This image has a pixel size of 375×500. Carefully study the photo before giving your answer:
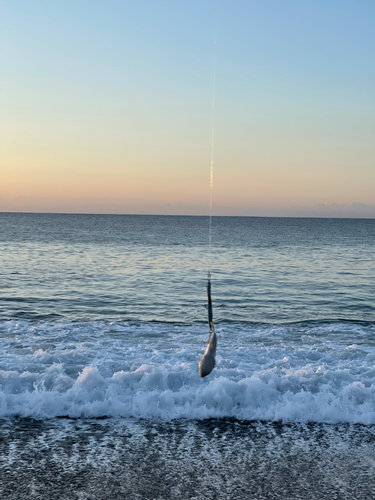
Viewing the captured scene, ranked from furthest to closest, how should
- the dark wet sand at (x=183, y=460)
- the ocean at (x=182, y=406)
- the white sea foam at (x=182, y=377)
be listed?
the white sea foam at (x=182, y=377), the ocean at (x=182, y=406), the dark wet sand at (x=183, y=460)

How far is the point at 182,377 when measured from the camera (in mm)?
11344

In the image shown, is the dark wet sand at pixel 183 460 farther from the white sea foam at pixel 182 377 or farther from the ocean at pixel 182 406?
the white sea foam at pixel 182 377

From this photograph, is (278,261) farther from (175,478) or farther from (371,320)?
(175,478)

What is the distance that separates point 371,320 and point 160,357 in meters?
11.7

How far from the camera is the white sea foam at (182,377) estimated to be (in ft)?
32.1

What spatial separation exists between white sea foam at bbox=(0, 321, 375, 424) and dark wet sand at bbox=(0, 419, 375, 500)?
48 centimetres

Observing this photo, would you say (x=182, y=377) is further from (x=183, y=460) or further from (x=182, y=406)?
(x=183, y=460)

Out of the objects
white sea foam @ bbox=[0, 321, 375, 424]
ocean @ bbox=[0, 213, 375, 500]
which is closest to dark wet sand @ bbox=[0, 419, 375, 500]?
ocean @ bbox=[0, 213, 375, 500]

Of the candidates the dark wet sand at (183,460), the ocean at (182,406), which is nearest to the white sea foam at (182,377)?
the ocean at (182,406)

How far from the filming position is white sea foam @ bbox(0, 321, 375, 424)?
9.78 meters

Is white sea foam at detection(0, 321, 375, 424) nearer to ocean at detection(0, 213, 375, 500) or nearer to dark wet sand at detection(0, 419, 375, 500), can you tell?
ocean at detection(0, 213, 375, 500)

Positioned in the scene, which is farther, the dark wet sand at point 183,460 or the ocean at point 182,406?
the ocean at point 182,406

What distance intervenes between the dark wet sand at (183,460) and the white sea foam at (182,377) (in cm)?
48

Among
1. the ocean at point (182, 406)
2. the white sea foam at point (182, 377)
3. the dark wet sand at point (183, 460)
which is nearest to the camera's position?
the dark wet sand at point (183, 460)
